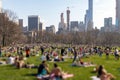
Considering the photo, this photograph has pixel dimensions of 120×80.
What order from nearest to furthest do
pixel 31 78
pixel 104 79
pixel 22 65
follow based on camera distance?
pixel 104 79 < pixel 31 78 < pixel 22 65

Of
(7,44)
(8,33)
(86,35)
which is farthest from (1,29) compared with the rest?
(86,35)

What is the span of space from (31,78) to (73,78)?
107 inches

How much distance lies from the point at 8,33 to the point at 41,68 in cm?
6790

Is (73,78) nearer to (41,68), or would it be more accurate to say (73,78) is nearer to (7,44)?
(41,68)

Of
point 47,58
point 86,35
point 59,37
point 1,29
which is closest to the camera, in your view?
point 47,58

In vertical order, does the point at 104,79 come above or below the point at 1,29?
below

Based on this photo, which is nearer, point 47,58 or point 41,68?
point 41,68

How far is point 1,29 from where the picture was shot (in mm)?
87500

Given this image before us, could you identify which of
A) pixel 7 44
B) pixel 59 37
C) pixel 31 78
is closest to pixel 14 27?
pixel 7 44

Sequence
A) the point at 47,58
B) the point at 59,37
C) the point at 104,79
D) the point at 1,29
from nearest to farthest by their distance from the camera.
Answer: the point at 104,79
the point at 47,58
the point at 1,29
the point at 59,37

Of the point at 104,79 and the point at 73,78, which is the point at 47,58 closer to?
the point at 73,78

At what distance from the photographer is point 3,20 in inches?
3489

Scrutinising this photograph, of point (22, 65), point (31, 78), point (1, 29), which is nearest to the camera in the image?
point (31, 78)

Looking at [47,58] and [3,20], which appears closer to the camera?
[47,58]
